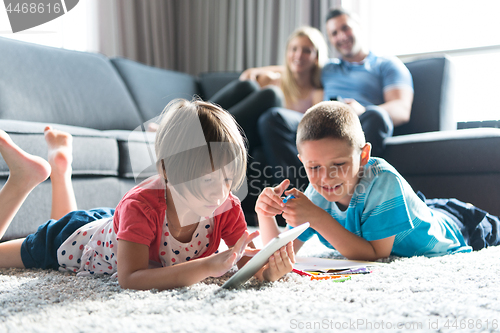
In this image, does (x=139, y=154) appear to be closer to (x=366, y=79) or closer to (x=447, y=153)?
(x=447, y=153)

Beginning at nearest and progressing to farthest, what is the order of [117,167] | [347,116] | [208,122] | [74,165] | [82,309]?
[82,309] < [208,122] < [347,116] < [74,165] < [117,167]

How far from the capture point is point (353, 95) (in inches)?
75.5

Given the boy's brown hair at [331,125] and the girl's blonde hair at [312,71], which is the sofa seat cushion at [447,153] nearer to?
the boy's brown hair at [331,125]

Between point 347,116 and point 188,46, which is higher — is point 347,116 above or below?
below

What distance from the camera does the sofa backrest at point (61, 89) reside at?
1.53 meters

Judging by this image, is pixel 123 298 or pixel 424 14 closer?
pixel 123 298

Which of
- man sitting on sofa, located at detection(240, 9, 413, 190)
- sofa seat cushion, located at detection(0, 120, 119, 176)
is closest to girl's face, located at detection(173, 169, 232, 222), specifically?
sofa seat cushion, located at detection(0, 120, 119, 176)

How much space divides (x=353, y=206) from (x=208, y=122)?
43 cm

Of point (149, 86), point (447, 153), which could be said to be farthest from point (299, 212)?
point (149, 86)

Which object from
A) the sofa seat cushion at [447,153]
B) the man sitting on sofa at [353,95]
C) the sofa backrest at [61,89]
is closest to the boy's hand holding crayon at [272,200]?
the man sitting on sofa at [353,95]

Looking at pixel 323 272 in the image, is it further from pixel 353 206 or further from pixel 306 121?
pixel 306 121

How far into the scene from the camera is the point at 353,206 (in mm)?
926

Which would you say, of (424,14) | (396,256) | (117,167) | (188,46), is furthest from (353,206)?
(188,46)

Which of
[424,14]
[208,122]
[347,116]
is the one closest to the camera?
[208,122]
